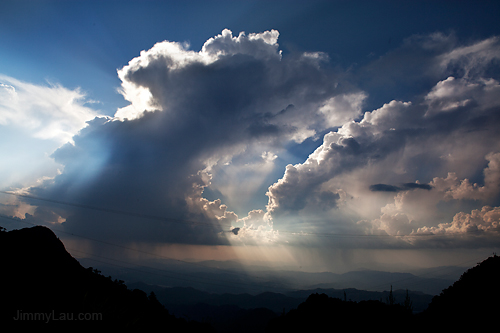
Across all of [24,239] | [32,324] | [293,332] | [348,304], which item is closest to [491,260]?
[348,304]

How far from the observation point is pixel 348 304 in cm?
7256

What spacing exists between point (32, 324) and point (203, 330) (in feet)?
306

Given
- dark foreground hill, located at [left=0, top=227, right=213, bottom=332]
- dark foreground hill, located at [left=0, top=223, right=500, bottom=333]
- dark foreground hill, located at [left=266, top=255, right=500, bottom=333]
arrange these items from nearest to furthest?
dark foreground hill, located at [left=0, top=227, right=213, bottom=332] → dark foreground hill, located at [left=0, top=223, right=500, bottom=333] → dark foreground hill, located at [left=266, top=255, right=500, bottom=333]

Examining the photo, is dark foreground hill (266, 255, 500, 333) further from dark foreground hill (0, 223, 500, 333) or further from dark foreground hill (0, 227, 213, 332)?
dark foreground hill (0, 227, 213, 332)

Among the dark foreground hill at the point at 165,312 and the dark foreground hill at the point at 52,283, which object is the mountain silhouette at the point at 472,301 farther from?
the dark foreground hill at the point at 52,283

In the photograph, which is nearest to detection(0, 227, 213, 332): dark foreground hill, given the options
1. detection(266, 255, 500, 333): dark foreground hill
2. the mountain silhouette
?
detection(266, 255, 500, 333): dark foreground hill

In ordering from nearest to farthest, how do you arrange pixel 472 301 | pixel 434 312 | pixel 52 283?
pixel 52 283, pixel 472 301, pixel 434 312

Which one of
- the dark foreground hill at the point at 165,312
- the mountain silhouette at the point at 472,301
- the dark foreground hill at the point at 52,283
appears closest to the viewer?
the dark foreground hill at the point at 52,283

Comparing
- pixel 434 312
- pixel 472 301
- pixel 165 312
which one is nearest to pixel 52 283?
pixel 165 312

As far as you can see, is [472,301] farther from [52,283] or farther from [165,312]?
[52,283]

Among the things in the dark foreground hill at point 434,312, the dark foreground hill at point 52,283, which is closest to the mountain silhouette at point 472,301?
the dark foreground hill at point 434,312

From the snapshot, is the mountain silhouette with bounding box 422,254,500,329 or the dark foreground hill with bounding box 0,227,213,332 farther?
the mountain silhouette with bounding box 422,254,500,329

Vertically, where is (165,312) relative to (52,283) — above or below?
below

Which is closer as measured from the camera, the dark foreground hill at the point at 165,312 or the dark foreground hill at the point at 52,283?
the dark foreground hill at the point at 52,283
